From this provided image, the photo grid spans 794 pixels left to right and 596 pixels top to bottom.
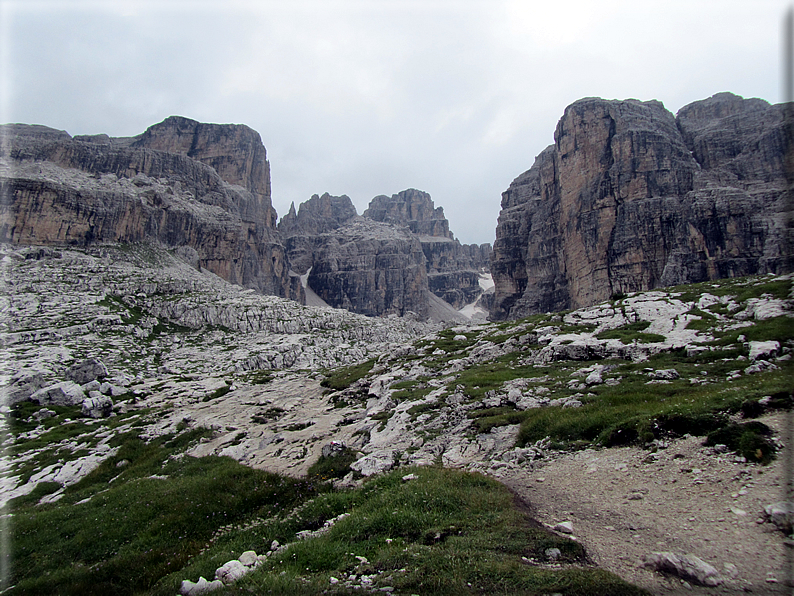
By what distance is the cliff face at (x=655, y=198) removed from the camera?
78.6 m

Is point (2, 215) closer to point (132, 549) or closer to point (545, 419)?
point (132, 549)

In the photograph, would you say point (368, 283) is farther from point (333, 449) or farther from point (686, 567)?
point (686, 567)

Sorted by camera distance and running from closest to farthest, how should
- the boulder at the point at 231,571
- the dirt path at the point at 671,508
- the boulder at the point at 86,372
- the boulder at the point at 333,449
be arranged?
the dirt path at the point at 671,508 → the boulder at the point at 231,571 → the boulder at the point at 333,449 → the boulder at the point at 86,372

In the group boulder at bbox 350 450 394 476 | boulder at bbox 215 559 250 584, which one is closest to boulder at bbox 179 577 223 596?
boulder at bbox 215 559 250 584

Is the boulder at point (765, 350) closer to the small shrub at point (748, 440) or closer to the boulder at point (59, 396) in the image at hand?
the small shrub at point (748, 440)

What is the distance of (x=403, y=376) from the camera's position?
2898 cm

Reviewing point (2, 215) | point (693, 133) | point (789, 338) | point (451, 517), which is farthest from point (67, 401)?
point (693, 133)

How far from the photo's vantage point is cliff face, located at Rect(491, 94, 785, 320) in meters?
78.6

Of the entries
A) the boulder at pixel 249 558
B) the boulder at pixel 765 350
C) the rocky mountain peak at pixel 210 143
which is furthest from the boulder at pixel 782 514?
the rocky mountain peak at pixel 210 143

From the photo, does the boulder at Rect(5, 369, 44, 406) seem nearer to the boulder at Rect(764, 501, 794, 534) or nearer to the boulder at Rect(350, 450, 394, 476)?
the boulder at Rect(350, 450, 394, 476)

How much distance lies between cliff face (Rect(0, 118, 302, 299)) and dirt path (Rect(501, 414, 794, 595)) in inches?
4232

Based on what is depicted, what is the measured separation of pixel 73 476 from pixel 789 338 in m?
36.7

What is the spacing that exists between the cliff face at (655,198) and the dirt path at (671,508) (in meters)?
87.5

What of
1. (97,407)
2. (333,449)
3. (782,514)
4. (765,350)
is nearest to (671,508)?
(782,514)
